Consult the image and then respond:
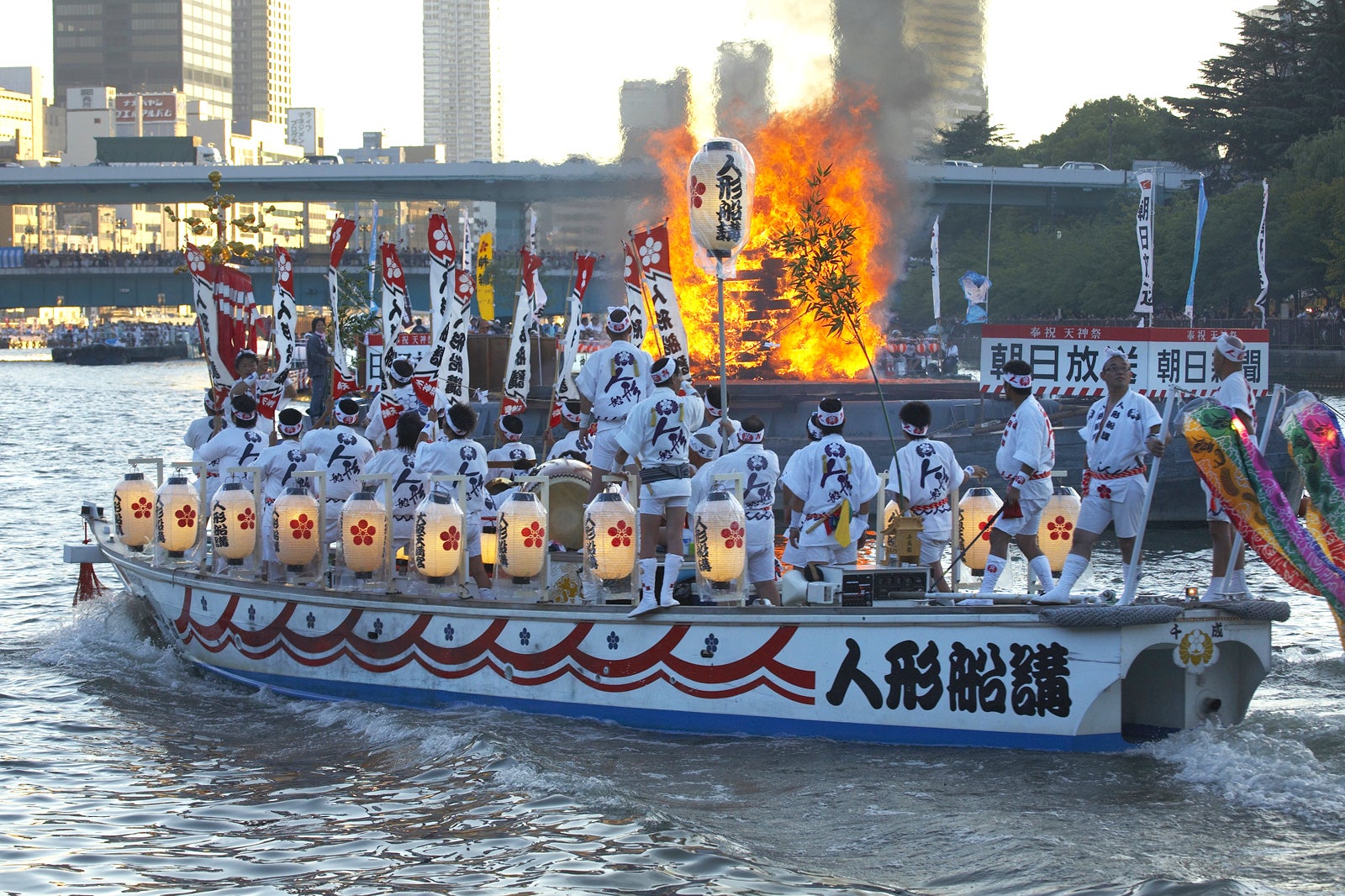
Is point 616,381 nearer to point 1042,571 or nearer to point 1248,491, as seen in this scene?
point 1042,571

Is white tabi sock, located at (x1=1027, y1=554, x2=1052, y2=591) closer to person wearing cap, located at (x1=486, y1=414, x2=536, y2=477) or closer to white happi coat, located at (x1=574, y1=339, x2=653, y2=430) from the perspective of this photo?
white happi coat, located at (x1=574, y1=339, x2=653, y2=430)

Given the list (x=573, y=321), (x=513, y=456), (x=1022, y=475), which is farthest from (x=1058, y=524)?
(x=573, y=321)

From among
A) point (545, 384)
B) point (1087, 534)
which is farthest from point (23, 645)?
point (545, 384)

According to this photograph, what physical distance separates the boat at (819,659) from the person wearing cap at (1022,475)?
43.4 inches

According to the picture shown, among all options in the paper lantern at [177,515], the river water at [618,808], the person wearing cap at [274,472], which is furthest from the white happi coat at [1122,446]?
the paper lantern at [177,515]

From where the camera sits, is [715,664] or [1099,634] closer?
[1099,634]

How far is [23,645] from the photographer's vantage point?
50.2 feet

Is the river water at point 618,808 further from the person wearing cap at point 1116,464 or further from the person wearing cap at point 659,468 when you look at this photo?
the person wearing cap at point 1116,464

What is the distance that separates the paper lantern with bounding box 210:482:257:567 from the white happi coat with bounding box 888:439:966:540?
5.42m

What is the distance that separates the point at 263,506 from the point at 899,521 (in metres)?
5.63

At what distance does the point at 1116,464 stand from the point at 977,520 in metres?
1.77

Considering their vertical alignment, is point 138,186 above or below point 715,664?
above

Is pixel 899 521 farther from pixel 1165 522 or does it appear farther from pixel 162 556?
pixel 1165 522

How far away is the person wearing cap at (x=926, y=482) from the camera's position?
36.7 feet
